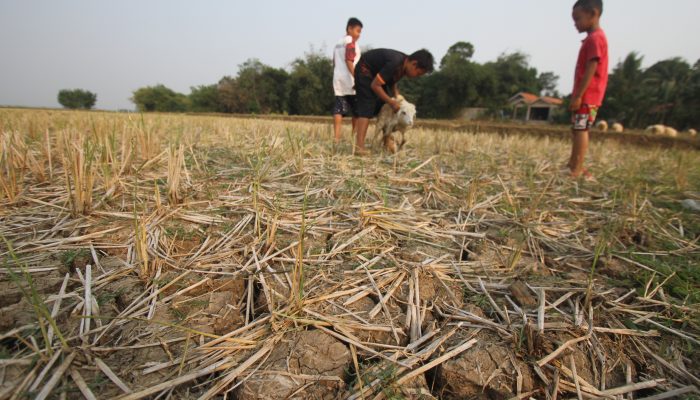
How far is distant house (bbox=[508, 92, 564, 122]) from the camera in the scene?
3403 cm

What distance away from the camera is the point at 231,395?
0.75 meters

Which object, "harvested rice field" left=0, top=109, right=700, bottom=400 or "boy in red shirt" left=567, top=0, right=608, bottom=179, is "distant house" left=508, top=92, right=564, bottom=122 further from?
"harvested rice field" left=0, top=109, right=700, bottom=400

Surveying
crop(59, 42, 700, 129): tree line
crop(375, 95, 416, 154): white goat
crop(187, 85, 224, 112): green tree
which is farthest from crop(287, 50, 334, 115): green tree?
crop(375, 95, 416, 154): white goat

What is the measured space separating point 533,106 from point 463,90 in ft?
34.2

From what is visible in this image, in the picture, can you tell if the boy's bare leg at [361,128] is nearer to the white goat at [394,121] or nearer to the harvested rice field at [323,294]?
the white goat at [394,121]

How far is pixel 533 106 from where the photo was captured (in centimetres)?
3506

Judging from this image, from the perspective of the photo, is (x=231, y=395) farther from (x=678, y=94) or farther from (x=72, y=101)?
(x=72, y=101)

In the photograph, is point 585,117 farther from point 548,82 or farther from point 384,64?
point 548,82

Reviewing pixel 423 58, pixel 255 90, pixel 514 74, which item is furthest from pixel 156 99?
pixel 423 58

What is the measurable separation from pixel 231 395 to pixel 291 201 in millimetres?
1069

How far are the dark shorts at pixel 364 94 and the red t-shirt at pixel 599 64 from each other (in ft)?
6.41

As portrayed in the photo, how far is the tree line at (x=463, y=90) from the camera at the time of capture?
2611cm

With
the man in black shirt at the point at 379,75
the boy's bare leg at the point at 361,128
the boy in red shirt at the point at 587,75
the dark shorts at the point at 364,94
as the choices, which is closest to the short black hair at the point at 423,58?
the man in black shirt at the point at 379,75

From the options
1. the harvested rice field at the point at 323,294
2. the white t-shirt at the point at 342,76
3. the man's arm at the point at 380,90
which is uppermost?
the white t-shirt at the point at 342,76
